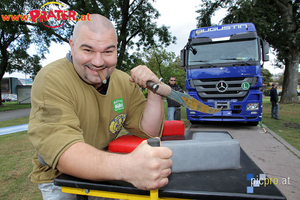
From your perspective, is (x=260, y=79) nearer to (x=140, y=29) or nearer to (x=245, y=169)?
(x=245, y=169)

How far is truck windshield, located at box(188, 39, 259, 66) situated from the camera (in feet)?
20.9

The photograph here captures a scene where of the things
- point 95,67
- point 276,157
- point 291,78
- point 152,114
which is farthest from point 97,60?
point 291,78

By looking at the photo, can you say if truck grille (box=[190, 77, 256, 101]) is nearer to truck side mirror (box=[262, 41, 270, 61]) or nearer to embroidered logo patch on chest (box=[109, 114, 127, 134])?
truck side mirror (box=[262, 41, 270, 61])

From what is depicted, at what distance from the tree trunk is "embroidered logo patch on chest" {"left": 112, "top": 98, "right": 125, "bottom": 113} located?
19165mm

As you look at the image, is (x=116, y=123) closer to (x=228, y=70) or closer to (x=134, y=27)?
(x=228, y=70)

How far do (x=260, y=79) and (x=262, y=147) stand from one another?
7.83ft

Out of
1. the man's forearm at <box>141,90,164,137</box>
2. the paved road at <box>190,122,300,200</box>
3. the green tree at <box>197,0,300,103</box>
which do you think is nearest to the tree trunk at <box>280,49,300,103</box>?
the green tree at <box>197,0,300,103</box>

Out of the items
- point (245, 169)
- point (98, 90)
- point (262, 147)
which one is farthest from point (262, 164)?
point (98, 90)

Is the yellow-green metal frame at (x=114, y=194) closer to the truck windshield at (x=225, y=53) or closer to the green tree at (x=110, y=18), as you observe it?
→ the truck windshield at (x=225, y=53)

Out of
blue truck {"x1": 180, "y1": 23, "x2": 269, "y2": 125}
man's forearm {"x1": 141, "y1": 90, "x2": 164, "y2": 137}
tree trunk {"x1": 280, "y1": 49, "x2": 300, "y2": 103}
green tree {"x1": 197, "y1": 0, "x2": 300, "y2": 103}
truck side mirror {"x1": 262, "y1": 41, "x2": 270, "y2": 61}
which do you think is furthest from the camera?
tree trunk {"x1": 280, "y1": 49, "x2": 300, "y2": 103}

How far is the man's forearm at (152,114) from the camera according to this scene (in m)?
1.74

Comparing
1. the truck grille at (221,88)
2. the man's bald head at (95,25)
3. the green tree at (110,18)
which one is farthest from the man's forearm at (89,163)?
the green tree at (110,18)

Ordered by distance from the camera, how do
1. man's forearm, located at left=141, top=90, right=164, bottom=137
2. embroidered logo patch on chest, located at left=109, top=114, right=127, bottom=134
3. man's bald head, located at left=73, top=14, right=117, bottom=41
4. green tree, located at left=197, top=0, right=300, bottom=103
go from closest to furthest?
man's bald head, located at left=73, top=14, right=117, bottom=41 → embroidered logo patch on chest, located at left=109, top=114, right=127, bottom=134 → man's forearm, located at left=141, top=90, right=164, bottom=137 → green tree, located at left=197, top=0, right=300, bottom=103

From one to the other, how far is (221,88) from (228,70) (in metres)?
0.62
